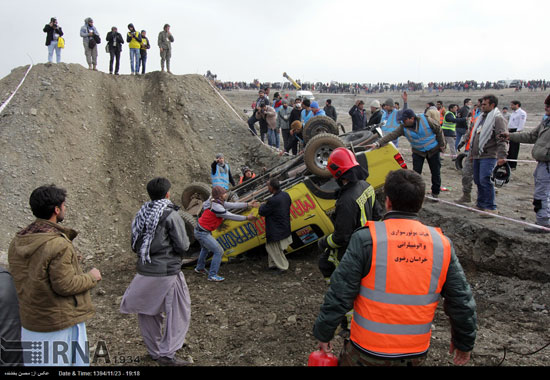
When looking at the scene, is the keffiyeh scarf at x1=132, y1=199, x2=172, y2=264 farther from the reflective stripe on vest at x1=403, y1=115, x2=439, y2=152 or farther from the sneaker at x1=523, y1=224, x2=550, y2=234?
the sneaker at x1=523, y1=224, x2=550, y2=234

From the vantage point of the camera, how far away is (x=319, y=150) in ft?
20.4

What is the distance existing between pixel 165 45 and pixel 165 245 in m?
12.4

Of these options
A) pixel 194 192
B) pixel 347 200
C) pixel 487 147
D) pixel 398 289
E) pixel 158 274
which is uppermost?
pixel 487 147

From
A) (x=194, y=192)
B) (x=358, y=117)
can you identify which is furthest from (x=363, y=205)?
(x=358, y=117)

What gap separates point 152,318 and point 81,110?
9853mm

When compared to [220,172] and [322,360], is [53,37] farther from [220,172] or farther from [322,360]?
[322,360]

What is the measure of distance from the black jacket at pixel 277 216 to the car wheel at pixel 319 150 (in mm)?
677

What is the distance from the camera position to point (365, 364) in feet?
7.22

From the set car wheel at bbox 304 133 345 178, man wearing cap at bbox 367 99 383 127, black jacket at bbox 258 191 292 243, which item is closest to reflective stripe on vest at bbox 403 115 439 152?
car wheel at bbox 304 133 345 178

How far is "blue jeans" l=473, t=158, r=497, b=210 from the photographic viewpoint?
604 centimetres

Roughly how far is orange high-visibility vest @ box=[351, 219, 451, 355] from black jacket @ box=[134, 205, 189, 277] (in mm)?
2081

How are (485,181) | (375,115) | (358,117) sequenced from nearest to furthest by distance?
(485,181) → (375,115) → (358,117)

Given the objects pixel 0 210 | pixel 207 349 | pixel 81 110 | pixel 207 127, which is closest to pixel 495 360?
pixel 207 349

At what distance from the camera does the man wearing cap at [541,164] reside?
4938 mm
